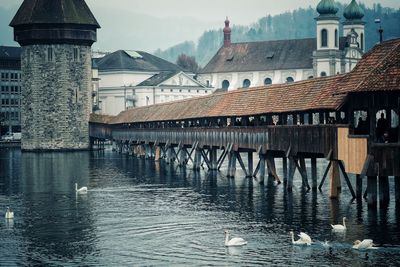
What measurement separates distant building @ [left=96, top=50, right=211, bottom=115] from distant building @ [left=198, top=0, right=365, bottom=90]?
14598 millimetres

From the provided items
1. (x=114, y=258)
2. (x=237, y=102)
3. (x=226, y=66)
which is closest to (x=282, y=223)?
(x=114, y=258)

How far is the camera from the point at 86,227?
122 feet

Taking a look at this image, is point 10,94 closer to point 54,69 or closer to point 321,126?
point 54,69

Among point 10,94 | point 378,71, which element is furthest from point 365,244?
point 10,94

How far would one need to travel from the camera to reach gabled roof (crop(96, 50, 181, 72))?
157m

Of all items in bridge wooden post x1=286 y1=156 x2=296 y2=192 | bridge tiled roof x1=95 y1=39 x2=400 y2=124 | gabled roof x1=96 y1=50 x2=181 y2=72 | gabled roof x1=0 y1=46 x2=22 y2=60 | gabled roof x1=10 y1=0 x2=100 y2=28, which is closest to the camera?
bridge tiled roof x1=95 y1=39 x2=400 y2=124

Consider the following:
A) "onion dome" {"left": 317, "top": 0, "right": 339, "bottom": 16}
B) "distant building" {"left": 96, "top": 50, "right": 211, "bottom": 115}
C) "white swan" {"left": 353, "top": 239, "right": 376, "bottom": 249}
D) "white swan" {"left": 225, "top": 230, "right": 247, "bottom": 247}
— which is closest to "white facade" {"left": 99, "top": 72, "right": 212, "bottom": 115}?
"distant building" {"left": 96, "top": 50, "right": 211, "bottom": 115}

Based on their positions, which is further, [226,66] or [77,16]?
[226,66]

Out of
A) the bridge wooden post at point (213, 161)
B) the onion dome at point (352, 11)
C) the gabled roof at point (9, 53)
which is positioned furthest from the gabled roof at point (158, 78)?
the bridge wooden post at point (213, 161)

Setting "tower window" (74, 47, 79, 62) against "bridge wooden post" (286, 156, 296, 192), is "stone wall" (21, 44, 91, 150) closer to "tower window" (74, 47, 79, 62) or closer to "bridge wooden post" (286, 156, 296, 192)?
"tower window" (74, 47, 79, 62)

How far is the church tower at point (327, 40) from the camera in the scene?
151875 mm

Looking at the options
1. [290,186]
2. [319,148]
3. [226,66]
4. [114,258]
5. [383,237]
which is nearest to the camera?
[114,258]

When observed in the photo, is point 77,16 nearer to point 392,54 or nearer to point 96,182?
point 96,182

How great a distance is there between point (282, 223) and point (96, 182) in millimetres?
24957
